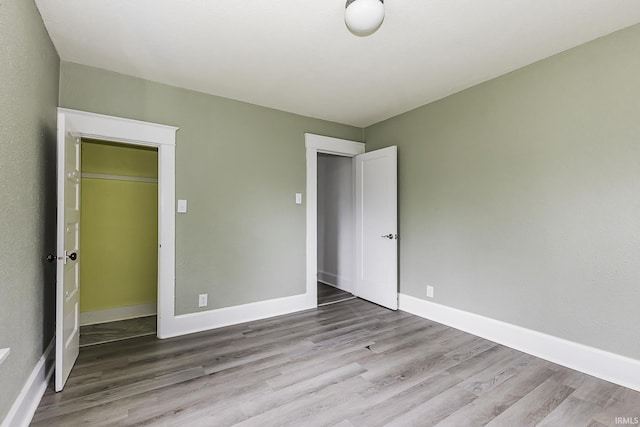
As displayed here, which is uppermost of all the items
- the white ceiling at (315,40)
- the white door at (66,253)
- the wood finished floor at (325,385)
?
the white ceiling at (315,40)

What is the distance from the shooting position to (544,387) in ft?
6.77

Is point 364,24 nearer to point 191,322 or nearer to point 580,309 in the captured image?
point 580,309

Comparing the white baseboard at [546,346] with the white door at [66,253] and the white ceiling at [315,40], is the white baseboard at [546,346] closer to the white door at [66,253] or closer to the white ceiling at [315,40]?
the white ceiling at [315,40]

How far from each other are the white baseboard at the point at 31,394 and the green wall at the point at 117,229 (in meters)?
1.20

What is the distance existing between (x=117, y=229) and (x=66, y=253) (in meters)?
1.47

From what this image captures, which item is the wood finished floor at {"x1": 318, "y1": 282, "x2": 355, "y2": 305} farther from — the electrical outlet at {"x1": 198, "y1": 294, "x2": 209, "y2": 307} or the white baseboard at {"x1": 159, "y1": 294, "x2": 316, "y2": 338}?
the electrical outlet at {"x1": 198, "y1": 294, "x2": 209, "y2": 307}

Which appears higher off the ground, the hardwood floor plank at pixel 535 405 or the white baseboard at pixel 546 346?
the white baseboard at pixel 546 346

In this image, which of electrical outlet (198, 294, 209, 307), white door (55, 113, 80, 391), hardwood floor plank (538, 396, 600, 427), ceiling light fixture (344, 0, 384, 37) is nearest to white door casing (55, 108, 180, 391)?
white door (55, 113, 80, 391)

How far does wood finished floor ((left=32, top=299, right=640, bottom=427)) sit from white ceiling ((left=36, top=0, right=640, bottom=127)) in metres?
2.48

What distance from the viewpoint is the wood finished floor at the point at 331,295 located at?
4.11 m

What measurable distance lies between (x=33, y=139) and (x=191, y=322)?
200 centimetres

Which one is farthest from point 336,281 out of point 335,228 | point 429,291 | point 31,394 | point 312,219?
point 31,394

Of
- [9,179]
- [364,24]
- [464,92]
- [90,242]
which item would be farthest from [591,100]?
[90,242]

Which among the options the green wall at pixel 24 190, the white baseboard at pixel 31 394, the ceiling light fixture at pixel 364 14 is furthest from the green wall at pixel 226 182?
the ceiling light fixture at pixel 364 14
